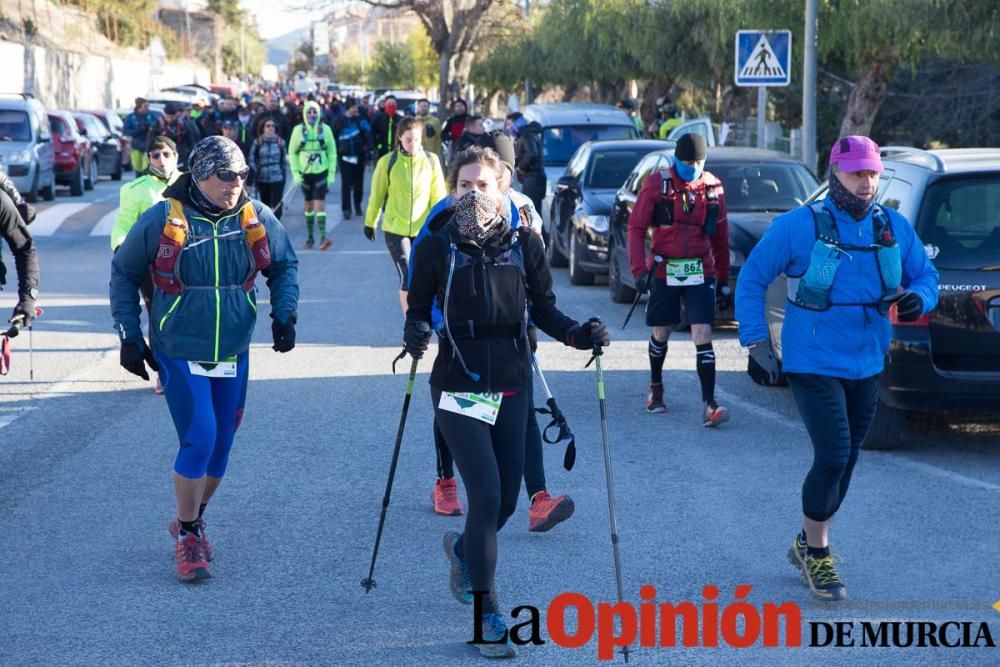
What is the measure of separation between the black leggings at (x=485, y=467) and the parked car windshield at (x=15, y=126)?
957 inches

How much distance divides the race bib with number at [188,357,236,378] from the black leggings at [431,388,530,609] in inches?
43.8

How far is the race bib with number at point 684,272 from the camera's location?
9.61 meters

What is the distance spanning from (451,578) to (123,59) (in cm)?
7136

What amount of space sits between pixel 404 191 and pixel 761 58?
28.7ft

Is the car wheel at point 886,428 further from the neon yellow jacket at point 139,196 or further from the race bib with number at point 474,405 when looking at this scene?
the neon yellow jacket at point 139,196

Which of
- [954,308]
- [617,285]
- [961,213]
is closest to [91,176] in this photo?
[617,285]

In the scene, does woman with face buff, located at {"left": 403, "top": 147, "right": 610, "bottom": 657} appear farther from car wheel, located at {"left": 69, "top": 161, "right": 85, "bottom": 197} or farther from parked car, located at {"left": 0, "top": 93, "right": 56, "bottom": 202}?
car wheel, located at {"left": 69, "top": 161, "right": 85, "bottom": 197}

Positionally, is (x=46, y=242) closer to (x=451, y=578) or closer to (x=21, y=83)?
(x=451, y=578)

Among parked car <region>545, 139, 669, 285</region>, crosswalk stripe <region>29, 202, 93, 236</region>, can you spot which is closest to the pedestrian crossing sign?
parked car <region>545, 139, 669, 285</region>

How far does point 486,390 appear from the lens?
5.55 m

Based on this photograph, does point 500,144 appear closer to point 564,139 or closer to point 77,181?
point 564,139

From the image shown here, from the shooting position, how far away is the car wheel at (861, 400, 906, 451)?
874cm

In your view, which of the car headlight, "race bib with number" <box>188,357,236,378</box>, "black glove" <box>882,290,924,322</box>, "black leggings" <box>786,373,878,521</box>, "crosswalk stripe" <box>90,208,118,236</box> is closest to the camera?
"black leggings" <box>786,373,878,521</box>

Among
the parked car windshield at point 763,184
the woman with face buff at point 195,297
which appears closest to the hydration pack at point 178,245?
the woman with face buff at point 195,297
